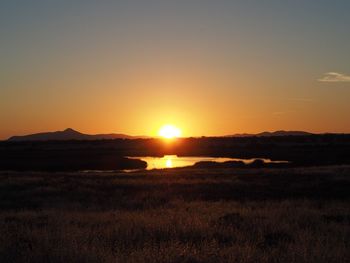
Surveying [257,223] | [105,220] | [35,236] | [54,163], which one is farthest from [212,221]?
[54,163]

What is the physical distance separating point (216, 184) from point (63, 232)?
21105 mm

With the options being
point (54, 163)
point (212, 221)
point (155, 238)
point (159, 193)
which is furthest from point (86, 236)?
point (54, 163)

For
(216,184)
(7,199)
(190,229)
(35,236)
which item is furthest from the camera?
(216,184)

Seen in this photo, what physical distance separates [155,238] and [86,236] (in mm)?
1591

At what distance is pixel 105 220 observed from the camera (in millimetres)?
14711

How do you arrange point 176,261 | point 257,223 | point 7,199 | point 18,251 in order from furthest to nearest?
point 7,199 < point 257,223 < point 18,251 < point 176,261

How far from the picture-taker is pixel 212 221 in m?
14.3

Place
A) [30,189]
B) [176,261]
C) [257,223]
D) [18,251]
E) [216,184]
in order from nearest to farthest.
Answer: [176,261] → [18,251] → [257,223] → [30,189] → [216,184]

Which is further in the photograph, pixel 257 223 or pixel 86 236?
pixel 257 223

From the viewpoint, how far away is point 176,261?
27.3 ft

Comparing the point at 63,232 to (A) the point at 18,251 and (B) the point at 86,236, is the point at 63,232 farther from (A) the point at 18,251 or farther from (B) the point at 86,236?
(A) the point at 18,251

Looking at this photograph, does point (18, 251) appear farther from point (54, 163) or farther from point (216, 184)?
point (54, 163)

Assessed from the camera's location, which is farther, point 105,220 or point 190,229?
point 105,220

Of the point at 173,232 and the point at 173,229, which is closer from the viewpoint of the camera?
the point at 173,232
